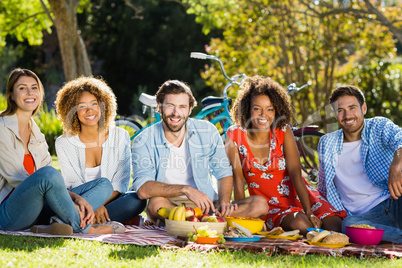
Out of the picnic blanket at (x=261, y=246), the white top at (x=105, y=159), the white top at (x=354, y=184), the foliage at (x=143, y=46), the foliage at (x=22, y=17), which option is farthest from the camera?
the foliage at (x=143, y=46)

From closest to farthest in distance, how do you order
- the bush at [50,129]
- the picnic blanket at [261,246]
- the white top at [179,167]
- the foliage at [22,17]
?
the picnic blanket at [261,246] < the white top at [179,167] < the bush at [50,129] < the foliage at [22,17]

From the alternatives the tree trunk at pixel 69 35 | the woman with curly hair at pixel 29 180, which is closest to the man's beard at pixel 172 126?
the woman with curly hair at pixel 29 180

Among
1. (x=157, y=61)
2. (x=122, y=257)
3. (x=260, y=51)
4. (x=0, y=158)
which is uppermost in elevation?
(x=157, y=61)

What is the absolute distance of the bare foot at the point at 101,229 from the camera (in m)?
3.76

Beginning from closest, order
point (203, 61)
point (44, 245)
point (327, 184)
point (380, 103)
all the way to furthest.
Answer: point (44, 245)
point (327, 184)
point (380, 103)
point (203, 61)

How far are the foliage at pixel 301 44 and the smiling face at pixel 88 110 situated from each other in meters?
5.66

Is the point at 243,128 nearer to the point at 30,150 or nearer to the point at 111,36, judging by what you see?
the point at 30,150

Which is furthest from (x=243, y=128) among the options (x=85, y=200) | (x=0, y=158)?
(x=0, y=158)

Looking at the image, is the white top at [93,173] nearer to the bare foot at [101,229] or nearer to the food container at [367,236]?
the bare foot at [101,229]

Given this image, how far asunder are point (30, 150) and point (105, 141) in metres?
0.65

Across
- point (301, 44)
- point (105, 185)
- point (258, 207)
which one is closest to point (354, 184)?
point (258, 207)

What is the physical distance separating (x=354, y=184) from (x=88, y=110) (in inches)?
94.4

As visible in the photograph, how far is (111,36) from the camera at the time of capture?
17266mm

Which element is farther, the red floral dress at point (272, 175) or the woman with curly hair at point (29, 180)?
the red floral dress at point (272, 175)
